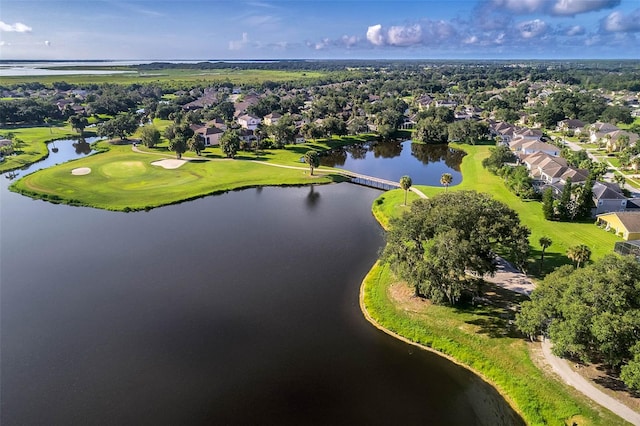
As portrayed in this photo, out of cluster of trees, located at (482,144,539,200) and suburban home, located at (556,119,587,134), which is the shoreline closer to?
cluster of trees, located at (482,144,539,200)

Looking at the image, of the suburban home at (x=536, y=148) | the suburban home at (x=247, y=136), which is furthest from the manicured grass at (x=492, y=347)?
the suburban home at (x=247, y=136)

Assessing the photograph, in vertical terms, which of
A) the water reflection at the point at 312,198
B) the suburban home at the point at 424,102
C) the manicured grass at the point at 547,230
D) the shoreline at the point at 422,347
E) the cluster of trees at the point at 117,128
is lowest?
the shoreline at the point at 422,347

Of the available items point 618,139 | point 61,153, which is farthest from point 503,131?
point 61,153

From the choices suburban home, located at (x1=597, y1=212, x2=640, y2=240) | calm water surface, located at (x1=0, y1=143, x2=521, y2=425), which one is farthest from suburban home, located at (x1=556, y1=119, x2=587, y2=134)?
calm water surface, located at (x1=0, y1=143, x2=521, y2=425)

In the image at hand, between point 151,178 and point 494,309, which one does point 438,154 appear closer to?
point 151,178

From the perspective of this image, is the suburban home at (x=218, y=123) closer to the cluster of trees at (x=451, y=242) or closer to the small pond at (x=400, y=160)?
the small pond at (x=400, y=160)

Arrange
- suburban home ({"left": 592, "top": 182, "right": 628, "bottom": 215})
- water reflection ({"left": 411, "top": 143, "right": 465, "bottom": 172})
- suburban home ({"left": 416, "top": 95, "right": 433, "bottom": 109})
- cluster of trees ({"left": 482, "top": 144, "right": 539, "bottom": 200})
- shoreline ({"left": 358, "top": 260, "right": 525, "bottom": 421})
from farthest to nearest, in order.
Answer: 1. suburban home ({"left": 416, "top": 95, "right": 433, "bottom": 109})
2. water reflection ({"left": 411, "top": 143, "right": 465, "bottom": 172})
3. cluster of trees ({"left": 482, "top": 144, "right": 539, "bottom": 200})
4. suburban home ({"left": 592, "top": 182, "right": 628, "bottom": 215})
5. shoreline ({"left": 358, "top": 260, "right": 525, "bottom": 421})

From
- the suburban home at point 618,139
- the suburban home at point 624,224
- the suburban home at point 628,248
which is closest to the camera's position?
the suburban home at point 628,248
